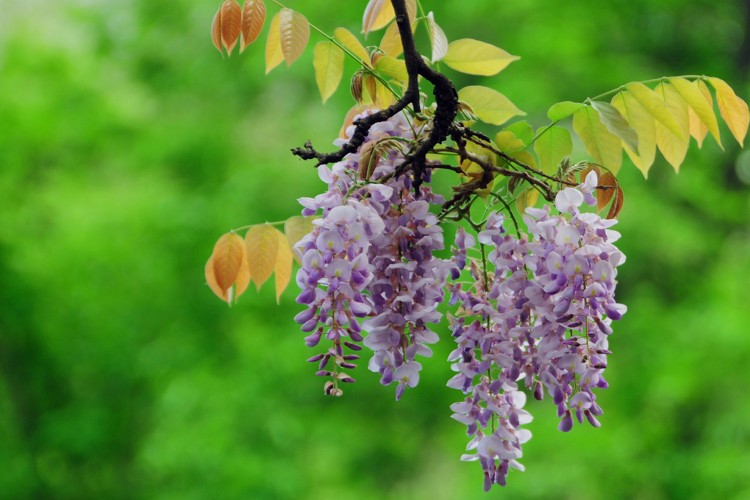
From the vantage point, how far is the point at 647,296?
8.32 m

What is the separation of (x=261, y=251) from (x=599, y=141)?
24.5 inches

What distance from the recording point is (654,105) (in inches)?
59.2

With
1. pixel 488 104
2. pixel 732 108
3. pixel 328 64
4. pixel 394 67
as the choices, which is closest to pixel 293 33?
pixel 328 64

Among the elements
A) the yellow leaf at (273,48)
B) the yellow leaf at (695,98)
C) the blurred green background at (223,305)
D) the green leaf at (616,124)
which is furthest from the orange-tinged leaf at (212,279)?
the blurred green background at (223,305)

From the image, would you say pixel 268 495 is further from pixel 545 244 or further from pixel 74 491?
pixel 545 244

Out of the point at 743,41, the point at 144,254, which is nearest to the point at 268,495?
the point at 144,254

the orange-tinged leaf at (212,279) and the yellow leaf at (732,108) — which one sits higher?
the yellow leaf at (732,108)

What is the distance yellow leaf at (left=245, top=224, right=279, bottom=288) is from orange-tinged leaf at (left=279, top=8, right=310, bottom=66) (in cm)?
31

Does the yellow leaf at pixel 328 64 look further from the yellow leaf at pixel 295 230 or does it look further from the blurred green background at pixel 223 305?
the blurred green background at pixel 223 305

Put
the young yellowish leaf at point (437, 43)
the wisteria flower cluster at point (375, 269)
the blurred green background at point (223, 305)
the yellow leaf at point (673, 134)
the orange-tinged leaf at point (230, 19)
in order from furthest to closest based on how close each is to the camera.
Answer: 1. the blurred green background at point (223, 305)
2. the orange-tinged leaf at point (230, 19)
3. the yellow leaf at point (673, 134)
4. the young yellowish leaf at point (437, 43)
5. the wisteria flower cluster at point (375, 269)

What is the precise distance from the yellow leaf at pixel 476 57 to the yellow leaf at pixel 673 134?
309 mm

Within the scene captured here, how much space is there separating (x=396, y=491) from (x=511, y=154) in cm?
751

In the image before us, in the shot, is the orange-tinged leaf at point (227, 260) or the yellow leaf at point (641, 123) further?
the orange-tinged leaf at point (227, 260)

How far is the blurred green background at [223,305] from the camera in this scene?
655cm
